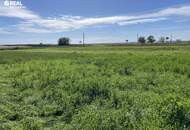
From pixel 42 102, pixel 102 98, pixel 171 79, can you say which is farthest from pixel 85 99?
pixel 171 79

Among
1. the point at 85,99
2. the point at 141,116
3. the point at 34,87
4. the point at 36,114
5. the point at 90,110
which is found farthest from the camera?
the point at 34,87

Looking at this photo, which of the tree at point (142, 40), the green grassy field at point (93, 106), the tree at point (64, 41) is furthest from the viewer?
the tree at point (142, 40)

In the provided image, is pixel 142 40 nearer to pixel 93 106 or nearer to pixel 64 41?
pixel 64 41

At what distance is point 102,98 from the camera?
12.6 metres

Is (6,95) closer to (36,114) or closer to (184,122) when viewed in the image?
(36,114)

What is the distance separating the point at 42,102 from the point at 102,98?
7.49 feet

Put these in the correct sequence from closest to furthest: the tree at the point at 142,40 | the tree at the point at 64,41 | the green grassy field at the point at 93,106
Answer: the green grassy field at the point at 93,106, the tree at the point at 64,41, the tree at the point at 142,40

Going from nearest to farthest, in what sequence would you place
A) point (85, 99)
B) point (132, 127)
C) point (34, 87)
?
point (132, 127)
point (85, 99)
point (34, 87)

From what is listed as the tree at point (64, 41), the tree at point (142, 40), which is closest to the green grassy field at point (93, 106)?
the tree at point (64, 41)

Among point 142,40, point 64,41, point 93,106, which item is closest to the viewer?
point 93,106

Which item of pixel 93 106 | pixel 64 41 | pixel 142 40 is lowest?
pixel 93 106

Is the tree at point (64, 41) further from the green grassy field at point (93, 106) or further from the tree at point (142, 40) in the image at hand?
the green grassy field at point (93, 106)

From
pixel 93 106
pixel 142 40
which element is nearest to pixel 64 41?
pixel 142 40

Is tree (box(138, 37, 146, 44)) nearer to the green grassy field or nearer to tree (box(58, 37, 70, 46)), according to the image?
tree (box(58, 37, 70, 46))
